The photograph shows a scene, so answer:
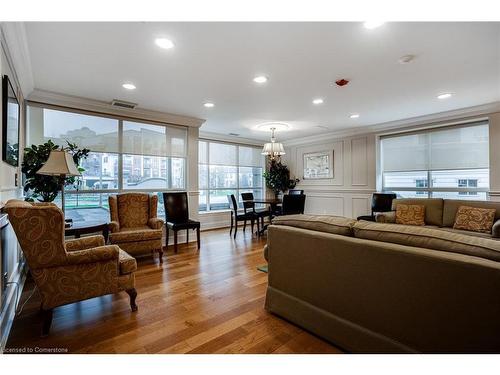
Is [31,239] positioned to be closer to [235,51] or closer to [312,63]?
[235,51]

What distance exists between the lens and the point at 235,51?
2.40 meters

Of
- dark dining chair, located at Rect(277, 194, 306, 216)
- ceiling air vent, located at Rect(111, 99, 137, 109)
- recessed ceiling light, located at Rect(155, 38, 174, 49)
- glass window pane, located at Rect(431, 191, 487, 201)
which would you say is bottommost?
dark dining chair, located at Rect(277, 194, 306, 216)

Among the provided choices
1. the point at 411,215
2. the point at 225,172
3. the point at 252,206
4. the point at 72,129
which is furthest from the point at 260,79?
the point at 225,172

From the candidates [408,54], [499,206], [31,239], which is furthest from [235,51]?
[499,206]

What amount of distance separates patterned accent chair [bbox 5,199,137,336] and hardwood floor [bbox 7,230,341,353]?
0.65 ft

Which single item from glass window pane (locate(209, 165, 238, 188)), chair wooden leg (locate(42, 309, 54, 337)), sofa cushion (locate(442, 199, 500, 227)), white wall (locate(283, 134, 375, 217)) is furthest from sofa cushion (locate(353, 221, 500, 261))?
glass window pane (locate(209, 165, 238, 188))

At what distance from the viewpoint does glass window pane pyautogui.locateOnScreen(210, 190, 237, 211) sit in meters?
6.56

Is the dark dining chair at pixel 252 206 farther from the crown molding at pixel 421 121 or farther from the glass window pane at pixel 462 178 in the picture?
the glass window pane at pixel 462 178

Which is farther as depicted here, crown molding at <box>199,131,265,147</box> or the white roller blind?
crown molding at <box>199,131,265,147</box>

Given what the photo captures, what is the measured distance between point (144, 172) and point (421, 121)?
5350mm

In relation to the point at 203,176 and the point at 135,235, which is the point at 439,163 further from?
the point at 135,235

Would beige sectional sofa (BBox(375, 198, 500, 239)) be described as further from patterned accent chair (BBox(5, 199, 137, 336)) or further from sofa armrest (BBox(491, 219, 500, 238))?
patterned accent chair (BBox(5, 199, 137, 336))

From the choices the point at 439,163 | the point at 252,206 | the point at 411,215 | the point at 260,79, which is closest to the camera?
the point at 260,79

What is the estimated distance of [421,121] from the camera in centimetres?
497
